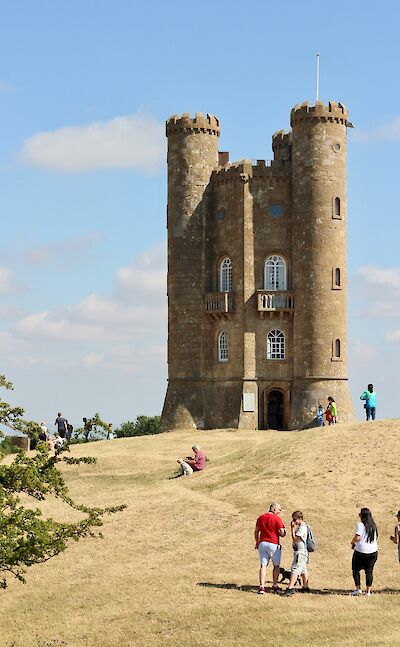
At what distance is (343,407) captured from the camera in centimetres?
6128

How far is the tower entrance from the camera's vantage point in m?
62.6

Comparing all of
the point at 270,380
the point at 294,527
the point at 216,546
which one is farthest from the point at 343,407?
the point at 294,527

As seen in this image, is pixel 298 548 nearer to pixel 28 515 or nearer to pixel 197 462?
pixel 28 515

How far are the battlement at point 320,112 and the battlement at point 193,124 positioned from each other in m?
5.16

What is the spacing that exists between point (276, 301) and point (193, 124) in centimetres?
1147

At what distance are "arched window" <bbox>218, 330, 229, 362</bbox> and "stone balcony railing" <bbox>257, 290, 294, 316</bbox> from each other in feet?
9.42

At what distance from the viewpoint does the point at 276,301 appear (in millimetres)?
62125

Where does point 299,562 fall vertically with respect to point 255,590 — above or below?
above

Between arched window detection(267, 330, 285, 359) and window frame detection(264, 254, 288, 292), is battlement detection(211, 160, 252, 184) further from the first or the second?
arched window detection(267, 330, 285, 359)

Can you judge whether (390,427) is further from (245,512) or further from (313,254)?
(313,254)

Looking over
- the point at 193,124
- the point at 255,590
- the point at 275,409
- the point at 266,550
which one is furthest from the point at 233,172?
the point at 266,550

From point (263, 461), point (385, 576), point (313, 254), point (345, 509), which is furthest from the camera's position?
point (313, 254)

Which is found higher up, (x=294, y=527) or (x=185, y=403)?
(x=185, y=403)

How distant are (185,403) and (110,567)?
3210 centimetres
